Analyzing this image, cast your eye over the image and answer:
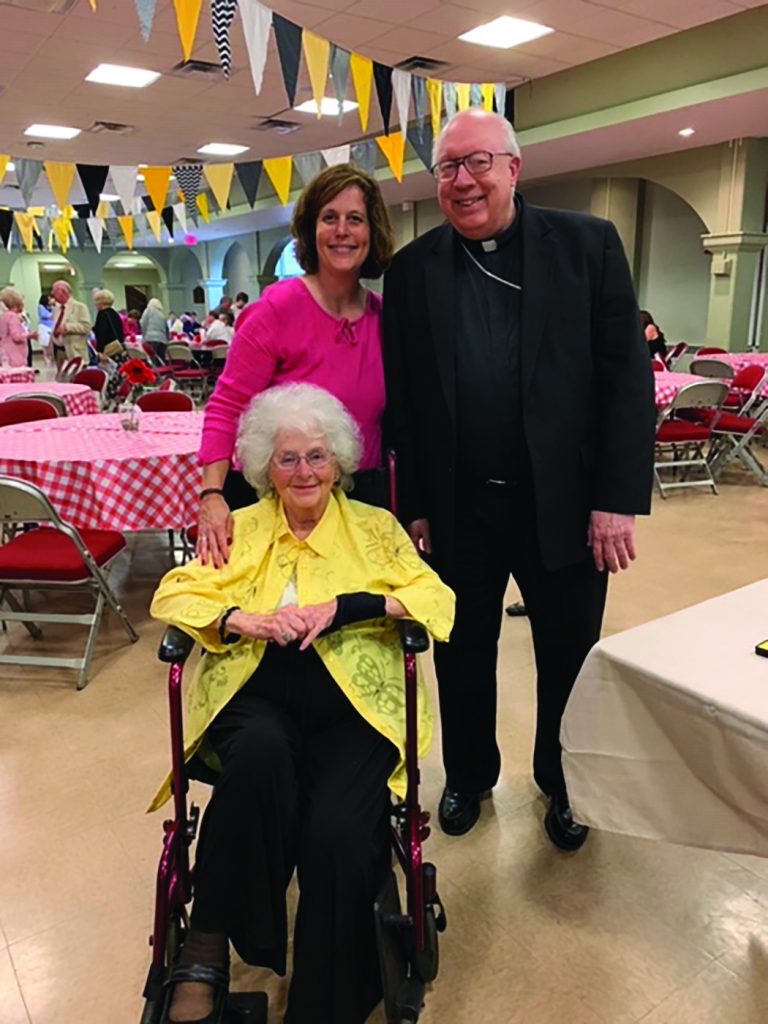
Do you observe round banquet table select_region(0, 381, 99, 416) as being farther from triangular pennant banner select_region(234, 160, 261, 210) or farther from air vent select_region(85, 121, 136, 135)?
air vent select_region(85, 121, 136, 135)

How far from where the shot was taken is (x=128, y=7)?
5.34 metres

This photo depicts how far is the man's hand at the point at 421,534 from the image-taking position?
190cm

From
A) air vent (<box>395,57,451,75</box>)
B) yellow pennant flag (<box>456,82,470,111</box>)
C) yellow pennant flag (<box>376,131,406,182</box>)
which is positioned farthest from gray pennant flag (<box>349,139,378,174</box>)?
yellow pennant flag (<box>456,82,470,111</box>)

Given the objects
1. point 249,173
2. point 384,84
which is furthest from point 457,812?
point 249,173

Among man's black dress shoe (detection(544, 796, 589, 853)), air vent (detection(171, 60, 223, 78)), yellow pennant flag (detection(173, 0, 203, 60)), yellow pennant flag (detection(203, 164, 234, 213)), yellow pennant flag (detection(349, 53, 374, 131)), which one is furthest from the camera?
yellow pennant flag (detection(203, 164, 234, 213))

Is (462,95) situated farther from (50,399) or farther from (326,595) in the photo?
(326,595)

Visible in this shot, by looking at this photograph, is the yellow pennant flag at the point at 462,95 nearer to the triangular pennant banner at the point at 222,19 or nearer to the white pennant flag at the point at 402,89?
the white pennant flag at the point at 402,89

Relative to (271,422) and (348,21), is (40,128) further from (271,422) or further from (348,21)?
(271,422)

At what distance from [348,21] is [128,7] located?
A: 1.51 meters

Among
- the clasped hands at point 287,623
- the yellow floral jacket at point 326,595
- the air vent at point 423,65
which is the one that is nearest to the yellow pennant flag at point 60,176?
the air vent at point 423,65

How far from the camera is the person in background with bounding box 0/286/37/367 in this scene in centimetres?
791

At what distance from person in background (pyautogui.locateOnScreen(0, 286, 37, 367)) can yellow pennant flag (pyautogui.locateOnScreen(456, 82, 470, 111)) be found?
4.72 metres

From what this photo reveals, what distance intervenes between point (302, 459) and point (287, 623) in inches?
14.0

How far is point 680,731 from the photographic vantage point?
126 centimetres
